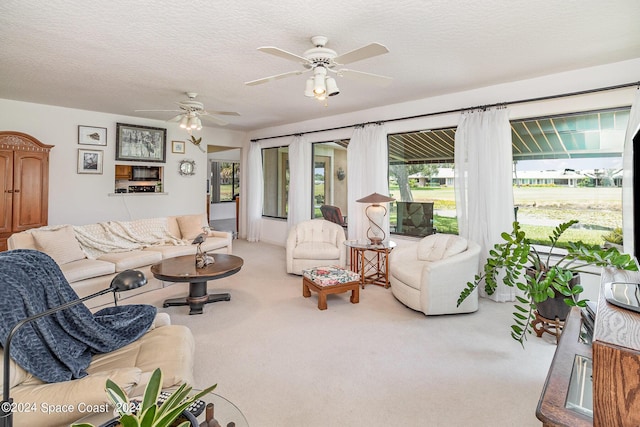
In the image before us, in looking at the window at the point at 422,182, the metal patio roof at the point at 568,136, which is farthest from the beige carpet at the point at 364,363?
the metal patio roof at the point at 568,136

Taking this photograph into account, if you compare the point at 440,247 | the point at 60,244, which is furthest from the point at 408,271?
the point at 60,244

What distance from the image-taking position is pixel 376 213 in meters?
4.61

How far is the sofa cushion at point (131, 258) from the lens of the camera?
390 cm

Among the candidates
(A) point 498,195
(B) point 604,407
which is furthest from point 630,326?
(A) point 498,195

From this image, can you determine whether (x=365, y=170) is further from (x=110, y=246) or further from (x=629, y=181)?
(x=110, y=246)

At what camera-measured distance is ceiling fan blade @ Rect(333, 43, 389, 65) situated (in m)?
2.19

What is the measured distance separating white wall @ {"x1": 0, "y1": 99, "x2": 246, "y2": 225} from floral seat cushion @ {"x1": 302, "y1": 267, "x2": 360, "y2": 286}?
4271 millimetres

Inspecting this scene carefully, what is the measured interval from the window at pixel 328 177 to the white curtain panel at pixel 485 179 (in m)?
2.53

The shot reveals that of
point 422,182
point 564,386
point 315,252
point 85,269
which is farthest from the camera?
point 422,182

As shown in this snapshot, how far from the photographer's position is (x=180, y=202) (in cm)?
691

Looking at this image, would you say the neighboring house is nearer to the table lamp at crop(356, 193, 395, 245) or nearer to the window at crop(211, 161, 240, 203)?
the table lamp at crop(356, 193, 395, 245)

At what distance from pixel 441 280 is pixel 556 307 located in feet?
3.08

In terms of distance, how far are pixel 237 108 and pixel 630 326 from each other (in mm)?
5408

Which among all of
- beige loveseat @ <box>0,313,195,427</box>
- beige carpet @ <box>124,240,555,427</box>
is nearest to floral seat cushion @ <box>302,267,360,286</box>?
beige carpet @ <box>124,240,555,427</box>
